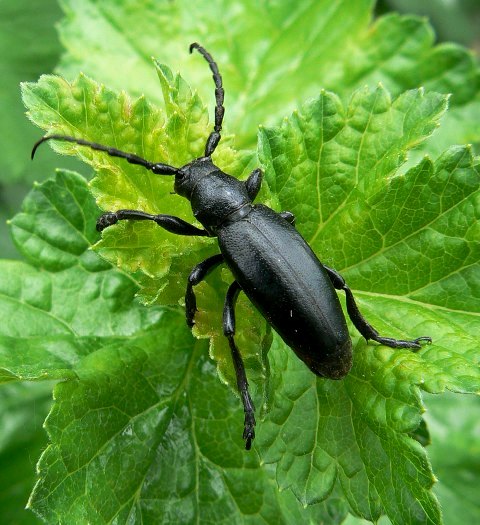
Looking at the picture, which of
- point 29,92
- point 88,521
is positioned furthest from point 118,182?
point 88,521

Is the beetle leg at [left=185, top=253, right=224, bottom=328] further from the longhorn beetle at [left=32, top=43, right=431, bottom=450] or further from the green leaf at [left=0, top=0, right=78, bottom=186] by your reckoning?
the green leaf at [left=0, top=0, right=78, bottom=186]

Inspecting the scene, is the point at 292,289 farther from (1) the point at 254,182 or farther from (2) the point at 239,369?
(1) the point at 254,182

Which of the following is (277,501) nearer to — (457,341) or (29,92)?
(457,341)

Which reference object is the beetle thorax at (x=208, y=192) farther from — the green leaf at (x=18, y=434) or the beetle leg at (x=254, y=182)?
the green leaf at (x=18, y=434)

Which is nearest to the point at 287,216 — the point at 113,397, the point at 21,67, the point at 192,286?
the point at 192,286

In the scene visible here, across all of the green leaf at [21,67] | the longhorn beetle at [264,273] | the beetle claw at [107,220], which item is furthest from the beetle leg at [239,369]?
the green leaf at [21,67]
